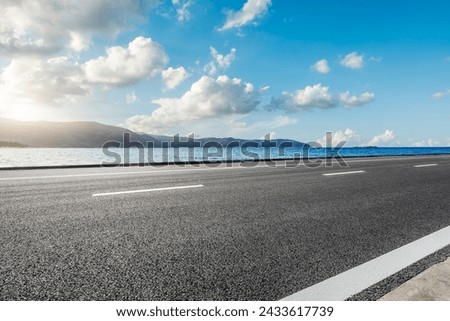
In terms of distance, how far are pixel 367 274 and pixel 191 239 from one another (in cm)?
169

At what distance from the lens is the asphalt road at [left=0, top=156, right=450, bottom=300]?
6.64 ft

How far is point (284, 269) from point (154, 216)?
7.12ft

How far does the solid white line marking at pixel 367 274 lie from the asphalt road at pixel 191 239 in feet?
0.25

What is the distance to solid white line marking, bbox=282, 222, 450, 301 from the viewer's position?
1.95 meters

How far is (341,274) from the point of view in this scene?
2.28 m

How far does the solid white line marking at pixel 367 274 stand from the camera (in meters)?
1.95

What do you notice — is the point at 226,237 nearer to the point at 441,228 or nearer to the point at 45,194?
the point at 441,228

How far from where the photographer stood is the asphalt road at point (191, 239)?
2.03m

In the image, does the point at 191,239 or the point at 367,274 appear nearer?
the point at 367,274

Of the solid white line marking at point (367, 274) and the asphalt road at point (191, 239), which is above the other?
the asphalt road at point (191, 239)

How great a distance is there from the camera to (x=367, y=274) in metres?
2.28

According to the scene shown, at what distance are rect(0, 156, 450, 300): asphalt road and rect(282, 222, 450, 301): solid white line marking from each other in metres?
0.08

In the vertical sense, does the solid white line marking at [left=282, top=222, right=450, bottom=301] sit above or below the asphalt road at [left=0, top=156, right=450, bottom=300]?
below
